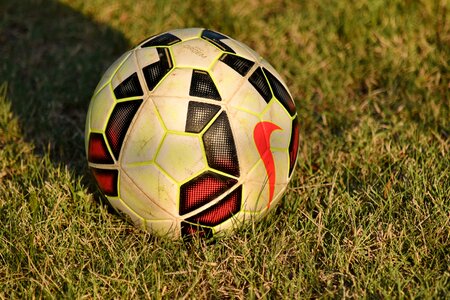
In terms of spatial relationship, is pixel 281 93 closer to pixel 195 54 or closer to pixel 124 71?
pixel 195 54

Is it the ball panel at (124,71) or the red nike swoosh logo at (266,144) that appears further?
the ball panel at (124,71)

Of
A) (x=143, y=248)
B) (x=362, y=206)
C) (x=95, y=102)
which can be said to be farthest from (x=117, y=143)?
(x=362, y=206)

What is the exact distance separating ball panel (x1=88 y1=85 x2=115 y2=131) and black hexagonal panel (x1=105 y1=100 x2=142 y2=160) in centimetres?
4

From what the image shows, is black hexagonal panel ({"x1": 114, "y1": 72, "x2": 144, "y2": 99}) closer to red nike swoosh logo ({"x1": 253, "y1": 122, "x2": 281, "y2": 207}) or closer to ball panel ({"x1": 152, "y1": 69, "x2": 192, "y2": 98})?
ball panel ({"x1": 152, "y1": 69, "x2": 192, "y2": 98})

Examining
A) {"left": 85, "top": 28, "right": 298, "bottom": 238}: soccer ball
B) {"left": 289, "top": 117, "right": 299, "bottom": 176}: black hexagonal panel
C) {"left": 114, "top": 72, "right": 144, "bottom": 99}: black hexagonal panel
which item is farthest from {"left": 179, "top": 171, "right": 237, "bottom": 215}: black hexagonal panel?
{"left": 114, "top": 72, "right": 144, "bottom": 99}: black hexagonal panel

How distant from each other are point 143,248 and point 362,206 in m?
1.27

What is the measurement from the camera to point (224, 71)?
130 inches

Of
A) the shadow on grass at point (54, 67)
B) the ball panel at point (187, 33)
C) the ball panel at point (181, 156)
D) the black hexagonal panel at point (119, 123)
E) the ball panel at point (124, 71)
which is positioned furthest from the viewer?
the shadow on grass at point (54, 67)

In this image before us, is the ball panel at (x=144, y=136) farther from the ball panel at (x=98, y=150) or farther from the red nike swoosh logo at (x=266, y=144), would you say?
the red nike swoosh logo at (x=266, y=144)

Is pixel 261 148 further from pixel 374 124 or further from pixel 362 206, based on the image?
pixel 374 124

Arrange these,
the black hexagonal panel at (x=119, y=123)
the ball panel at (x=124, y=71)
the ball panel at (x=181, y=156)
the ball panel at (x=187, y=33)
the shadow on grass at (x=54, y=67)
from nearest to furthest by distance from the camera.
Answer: the ball panel at (x=181, y=156) → the black hexagonal panel at (x=119, y=123) → the ball panel at (x=124, y=71) → the ball panel at (x=187, y=33) → the shadow on grass at (x=54, y=67)

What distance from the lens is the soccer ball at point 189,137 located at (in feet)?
10.4

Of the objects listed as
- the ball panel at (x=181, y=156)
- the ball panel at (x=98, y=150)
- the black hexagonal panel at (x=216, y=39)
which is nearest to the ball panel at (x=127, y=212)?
the ball panel at (x=98, y=150)

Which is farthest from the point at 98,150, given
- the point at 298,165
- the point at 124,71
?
the point at 298,165
